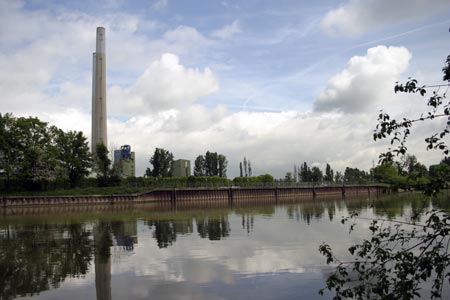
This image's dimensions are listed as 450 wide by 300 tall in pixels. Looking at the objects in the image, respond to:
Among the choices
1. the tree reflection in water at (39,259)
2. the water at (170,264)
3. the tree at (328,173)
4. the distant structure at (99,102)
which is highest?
the distant structure at (99,102)

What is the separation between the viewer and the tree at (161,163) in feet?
393

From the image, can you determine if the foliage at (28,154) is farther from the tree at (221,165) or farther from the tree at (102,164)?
the tree at (221,165)

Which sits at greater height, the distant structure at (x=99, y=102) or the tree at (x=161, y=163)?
the distant structure at (x=99, y=102)

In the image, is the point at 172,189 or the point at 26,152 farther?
the point at 172,189

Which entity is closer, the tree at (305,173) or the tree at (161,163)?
the tree at (161,163)

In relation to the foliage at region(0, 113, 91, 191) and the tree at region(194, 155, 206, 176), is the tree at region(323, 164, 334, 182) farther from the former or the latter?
the foliage at region(0, 113, 91, 191)

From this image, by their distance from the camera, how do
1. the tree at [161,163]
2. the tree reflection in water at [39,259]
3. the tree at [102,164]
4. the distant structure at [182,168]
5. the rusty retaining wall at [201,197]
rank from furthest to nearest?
the distant structure at [182,168], the tree at [161,163], the tree at [102,164], the rusty retaining wall at [201,197], the tree reflection in water at [39,259]

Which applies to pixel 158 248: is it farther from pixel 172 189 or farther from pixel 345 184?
pixel 345 184

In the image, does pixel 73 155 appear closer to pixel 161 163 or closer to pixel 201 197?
pixel 201 197

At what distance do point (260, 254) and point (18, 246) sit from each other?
14224mm

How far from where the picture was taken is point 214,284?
1376 centimetres

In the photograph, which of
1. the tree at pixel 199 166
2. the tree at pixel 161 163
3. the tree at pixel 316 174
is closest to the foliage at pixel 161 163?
the tree at pixel 161 163

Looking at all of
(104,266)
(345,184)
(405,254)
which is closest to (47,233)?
(104,266)

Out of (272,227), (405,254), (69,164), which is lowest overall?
(272,227)
